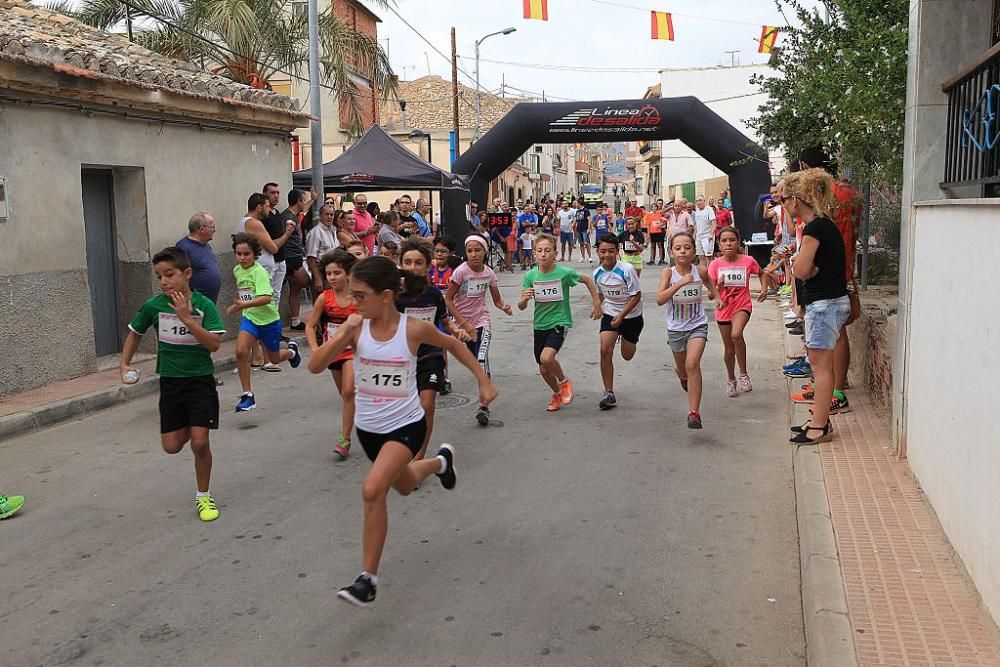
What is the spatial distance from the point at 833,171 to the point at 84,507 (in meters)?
8.02

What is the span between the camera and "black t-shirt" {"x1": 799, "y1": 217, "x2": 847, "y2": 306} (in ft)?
23.5

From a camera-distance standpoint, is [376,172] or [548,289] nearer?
[548,289]

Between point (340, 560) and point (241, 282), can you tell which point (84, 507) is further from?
point (241, 282)

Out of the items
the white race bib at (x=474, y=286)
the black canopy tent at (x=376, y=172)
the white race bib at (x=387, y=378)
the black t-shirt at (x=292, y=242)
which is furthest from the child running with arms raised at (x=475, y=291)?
the black canopy tent at (x=376, y=172)

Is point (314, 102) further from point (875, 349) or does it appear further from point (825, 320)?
point (825, 320)

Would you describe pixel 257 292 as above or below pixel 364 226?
below

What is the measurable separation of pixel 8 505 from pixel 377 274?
312 cm

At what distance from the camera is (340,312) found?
7629 mm

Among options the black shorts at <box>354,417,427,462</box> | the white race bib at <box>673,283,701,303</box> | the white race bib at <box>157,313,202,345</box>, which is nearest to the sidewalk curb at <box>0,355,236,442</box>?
the white race bib at <box>157,313,202,345</box>

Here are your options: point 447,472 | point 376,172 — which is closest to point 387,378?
point 447,472

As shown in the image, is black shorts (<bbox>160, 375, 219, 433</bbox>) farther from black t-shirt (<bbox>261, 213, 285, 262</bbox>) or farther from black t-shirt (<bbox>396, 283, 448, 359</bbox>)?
black t-shirt (<bbox>261, 213, 285, 262</bbox>)

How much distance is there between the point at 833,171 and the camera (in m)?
10.6

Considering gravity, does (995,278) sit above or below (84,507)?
above

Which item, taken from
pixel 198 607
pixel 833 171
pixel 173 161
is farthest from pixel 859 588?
pixel 173 161
